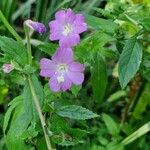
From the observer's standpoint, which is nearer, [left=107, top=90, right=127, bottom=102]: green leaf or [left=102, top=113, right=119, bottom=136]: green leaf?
[left=102, top=113, right=119, bottom=136]: green leaf

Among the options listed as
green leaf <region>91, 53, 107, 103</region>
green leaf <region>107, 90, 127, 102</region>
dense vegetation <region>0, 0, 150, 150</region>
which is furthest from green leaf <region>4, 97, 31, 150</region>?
green leaf <region>107, 90, 127, 102</region>

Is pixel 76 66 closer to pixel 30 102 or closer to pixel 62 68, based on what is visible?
pixel 62 68

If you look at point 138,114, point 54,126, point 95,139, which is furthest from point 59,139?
point 138,114

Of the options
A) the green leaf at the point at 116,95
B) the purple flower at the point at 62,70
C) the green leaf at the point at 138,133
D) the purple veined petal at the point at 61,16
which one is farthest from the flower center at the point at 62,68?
the green leaf at the point at 116,95

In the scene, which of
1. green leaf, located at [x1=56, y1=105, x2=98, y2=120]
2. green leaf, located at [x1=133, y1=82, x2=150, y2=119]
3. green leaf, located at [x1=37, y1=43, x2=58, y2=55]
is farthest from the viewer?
green leaf, located at [x1=133, y1=82, x2=150, y2=119]

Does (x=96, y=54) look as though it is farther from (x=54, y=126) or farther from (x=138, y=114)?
(x=138, y=114)

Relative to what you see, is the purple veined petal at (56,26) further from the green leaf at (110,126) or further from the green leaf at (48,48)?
the green leaf at (110,126)

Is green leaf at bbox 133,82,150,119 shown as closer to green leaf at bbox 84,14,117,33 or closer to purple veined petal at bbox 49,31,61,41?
green leaf at bbox 84,14,117,33
